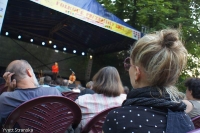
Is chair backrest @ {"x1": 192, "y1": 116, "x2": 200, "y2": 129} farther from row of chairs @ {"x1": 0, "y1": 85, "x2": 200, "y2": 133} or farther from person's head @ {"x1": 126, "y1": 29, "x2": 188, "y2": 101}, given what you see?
person's head @ {"x1": 126, "y1": 29, "x2": 188, "y2": 101}

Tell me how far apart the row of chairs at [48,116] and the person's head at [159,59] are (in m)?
0.60

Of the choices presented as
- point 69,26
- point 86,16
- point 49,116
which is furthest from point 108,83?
point 69,26

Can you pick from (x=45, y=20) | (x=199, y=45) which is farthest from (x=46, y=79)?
(x=199, y=45)

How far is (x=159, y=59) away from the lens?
0.88m

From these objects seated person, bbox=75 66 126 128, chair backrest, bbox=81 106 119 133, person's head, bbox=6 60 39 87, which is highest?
person's head, bbox=6 60 39 87

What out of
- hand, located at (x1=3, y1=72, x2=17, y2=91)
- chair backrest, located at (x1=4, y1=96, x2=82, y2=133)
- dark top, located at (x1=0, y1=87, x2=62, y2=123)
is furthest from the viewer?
hand, located at (x1=3, y1=72, x2=17, y2=91)

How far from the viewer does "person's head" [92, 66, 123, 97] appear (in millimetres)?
1911

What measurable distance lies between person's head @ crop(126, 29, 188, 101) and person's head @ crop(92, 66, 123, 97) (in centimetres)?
96

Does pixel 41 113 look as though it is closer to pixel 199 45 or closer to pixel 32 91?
pixel 32 91

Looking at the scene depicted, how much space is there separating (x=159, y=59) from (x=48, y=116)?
0.84 metres


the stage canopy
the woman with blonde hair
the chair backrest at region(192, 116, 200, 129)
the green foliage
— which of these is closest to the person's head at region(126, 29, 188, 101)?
the woman with blonde hair

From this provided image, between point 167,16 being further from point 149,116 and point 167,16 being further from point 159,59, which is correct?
point 149,116

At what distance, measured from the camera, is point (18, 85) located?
162 cm

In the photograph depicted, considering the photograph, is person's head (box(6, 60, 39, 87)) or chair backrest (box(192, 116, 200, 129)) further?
person's head (box(6, 60, 39, 87))
